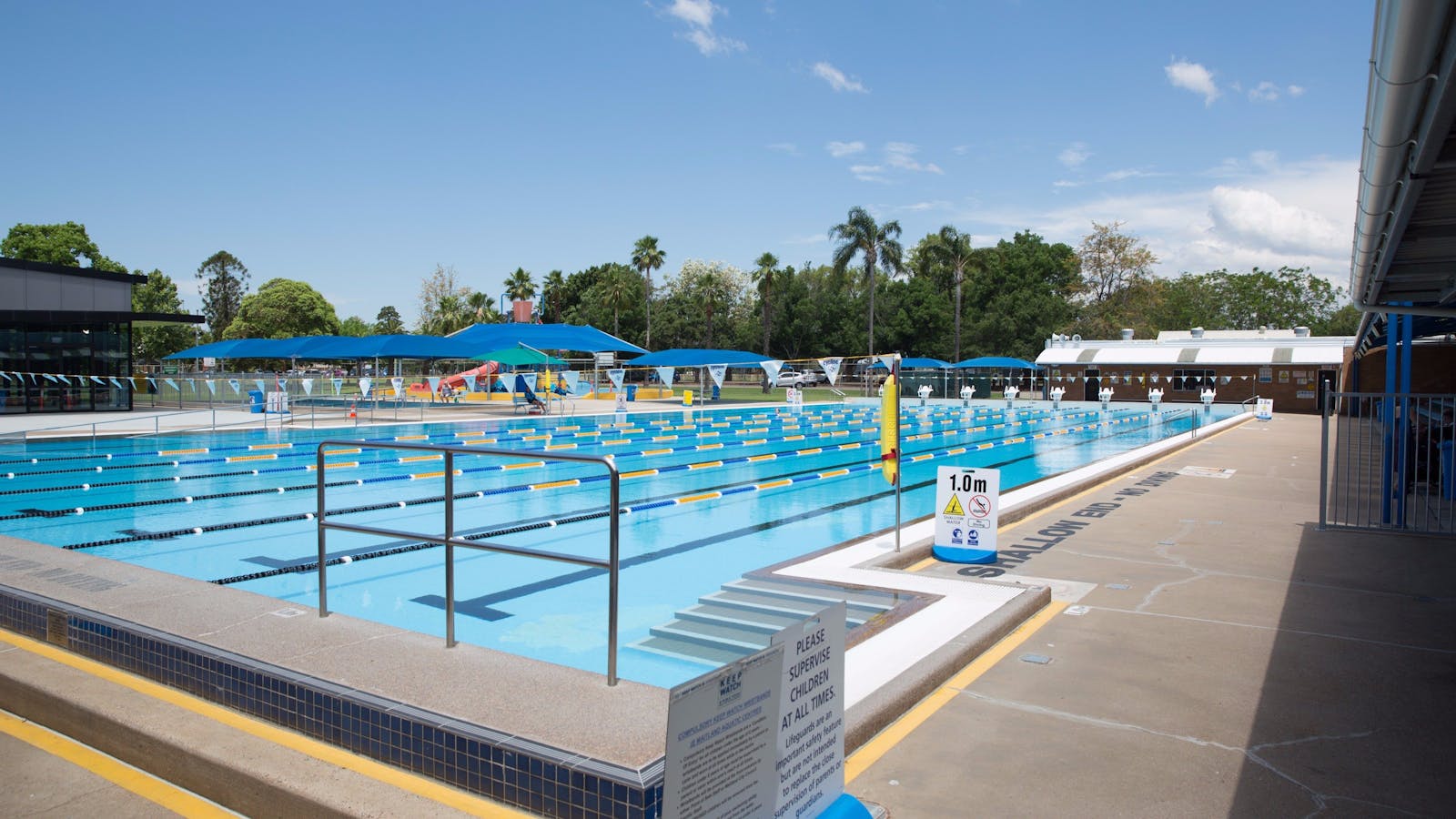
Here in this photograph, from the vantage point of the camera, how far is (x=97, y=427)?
21.8 m

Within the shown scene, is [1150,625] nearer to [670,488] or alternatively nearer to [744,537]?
[744,537]

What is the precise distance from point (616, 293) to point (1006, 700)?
6307 cm

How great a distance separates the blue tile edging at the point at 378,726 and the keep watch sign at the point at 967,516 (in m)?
5.00

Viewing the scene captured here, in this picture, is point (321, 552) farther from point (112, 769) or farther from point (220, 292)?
point (220, 292)

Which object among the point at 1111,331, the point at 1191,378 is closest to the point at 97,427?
the point at 1191,378

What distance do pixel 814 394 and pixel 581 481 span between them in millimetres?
38791

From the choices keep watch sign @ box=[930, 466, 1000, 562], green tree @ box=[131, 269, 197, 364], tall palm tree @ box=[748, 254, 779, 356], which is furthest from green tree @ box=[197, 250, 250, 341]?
keep watch sign @ box=[930, 466, 1000, 562]

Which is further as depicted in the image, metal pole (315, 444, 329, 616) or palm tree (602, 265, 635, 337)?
palm tree (602, 265, 635, 337)

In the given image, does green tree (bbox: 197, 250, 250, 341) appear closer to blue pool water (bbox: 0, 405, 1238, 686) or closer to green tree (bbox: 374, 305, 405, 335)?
green tree (bbox: 374, 305, 405, 335)

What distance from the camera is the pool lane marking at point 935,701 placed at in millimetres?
3623

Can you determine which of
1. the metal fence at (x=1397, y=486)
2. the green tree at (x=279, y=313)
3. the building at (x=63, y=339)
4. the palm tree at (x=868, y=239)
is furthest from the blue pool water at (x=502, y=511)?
the green tree at (x=279, y=313)

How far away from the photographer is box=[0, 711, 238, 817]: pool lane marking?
11.2ft

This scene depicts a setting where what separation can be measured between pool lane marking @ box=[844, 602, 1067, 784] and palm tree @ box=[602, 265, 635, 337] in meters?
61.5

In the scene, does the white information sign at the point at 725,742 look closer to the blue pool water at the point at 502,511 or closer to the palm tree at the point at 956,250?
the blue pool water at the point at 502,511
